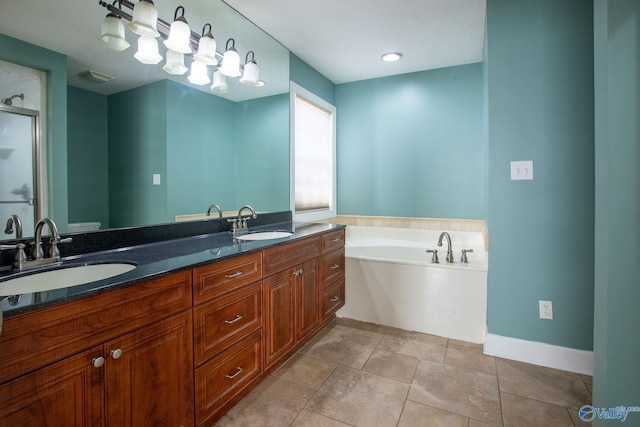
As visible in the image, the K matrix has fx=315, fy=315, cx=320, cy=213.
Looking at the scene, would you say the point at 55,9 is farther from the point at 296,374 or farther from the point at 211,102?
the point at 296,374

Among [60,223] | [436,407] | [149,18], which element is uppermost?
[149,18]

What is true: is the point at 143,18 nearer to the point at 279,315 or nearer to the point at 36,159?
the point at 36,159

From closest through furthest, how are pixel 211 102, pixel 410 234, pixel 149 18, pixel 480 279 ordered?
pixel 149 18, pixel 211 102, pixel 480 279, pixel 410 234

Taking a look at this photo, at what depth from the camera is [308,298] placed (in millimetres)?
2180

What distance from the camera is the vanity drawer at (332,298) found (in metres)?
2.42

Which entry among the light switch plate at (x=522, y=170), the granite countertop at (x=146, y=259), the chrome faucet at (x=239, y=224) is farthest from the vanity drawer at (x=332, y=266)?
the light switch plate at (x=522, y=170)

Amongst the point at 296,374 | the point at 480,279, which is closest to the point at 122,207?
the point at 296,374

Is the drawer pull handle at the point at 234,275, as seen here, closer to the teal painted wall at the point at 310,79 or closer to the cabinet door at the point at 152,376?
the cabinet door at the point at 152,376

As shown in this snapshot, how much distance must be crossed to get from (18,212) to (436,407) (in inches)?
83.3

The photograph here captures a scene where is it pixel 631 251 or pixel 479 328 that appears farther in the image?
pixel 479 328

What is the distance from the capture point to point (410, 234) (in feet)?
11.4

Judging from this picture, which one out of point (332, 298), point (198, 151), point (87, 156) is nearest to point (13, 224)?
point (87, 156)

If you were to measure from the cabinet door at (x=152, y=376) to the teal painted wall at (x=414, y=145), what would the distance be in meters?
2.78

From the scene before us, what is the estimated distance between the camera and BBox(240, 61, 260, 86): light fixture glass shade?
239cm
